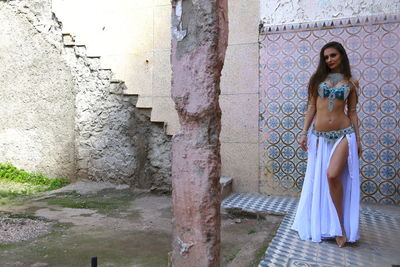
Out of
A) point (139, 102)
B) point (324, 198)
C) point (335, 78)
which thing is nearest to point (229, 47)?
point (139, 102)

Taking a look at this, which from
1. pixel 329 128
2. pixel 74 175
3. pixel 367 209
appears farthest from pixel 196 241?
pixel 74 175

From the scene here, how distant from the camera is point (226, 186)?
4.82 meters

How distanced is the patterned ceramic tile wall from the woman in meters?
1.48

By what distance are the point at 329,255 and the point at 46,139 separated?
4.72 metres

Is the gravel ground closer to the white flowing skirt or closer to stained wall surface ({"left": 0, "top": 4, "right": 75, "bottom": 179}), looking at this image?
stained wall surface ({"left": 0, "top": 4, "right": 75, "bottom": 179})

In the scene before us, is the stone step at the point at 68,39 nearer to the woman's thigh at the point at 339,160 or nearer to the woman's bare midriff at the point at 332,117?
the woman's bare midriff at the point at 332,117

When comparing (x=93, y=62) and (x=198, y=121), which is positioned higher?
(x=93, y=62)

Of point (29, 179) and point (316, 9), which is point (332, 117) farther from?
point (29, 179)

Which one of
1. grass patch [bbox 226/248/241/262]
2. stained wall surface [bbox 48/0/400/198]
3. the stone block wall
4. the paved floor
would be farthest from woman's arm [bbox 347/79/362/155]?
the stone block wall

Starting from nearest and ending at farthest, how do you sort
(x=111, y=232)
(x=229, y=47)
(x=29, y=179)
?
(x=111, y=232)
(x=229, y=47)
(x=29, y=179)

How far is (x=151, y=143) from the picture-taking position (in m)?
5.55

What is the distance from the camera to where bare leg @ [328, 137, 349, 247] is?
305cm

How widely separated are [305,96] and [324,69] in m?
1.51

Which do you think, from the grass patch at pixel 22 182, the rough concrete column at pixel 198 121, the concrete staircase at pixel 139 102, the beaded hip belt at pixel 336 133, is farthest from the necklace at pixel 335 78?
the grass patch at pixel 22 182
